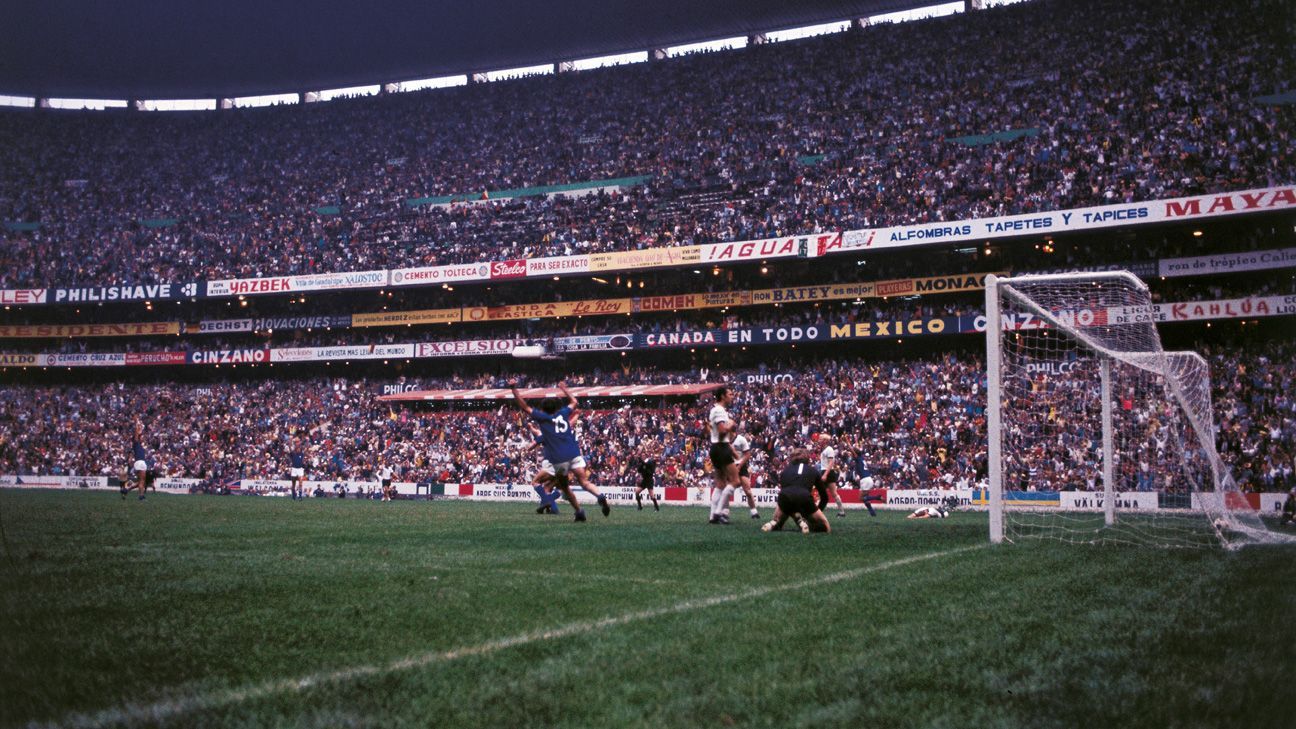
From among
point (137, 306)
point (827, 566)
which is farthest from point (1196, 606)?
point (137, 306)

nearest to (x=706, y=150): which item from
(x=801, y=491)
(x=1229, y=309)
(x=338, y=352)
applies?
(x=338, y=352)

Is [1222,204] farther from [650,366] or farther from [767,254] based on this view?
[650,366]

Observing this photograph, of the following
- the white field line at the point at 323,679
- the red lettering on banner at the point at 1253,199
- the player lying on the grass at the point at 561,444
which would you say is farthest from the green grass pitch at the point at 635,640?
the red lettering on banner at the point at 1253,199

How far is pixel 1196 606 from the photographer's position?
587 cm

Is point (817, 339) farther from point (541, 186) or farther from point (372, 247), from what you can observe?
point (372, 247)

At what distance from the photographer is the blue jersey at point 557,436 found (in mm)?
14703

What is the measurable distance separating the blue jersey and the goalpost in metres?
6.65

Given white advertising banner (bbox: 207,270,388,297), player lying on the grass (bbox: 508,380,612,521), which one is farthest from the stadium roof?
player lying on the grass (bbox: 508,380,612,521)

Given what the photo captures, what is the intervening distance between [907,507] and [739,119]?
24.4 meters

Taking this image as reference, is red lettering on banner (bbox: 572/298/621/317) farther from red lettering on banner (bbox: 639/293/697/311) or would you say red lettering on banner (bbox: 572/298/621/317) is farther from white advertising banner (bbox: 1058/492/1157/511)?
white advertising banner (bbox: 1058/492/1157/511)

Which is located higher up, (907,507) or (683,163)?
(683,163)

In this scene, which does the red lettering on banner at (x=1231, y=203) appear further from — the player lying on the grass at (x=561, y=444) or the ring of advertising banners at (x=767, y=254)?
the player lying on the grass at (x=561, y=444)

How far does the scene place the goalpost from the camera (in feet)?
41.4

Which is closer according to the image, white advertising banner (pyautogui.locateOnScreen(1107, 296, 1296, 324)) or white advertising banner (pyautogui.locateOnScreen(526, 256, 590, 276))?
white advertising banner (pyautogui.locateOnScreen(1107, 296, 1296, 324))
